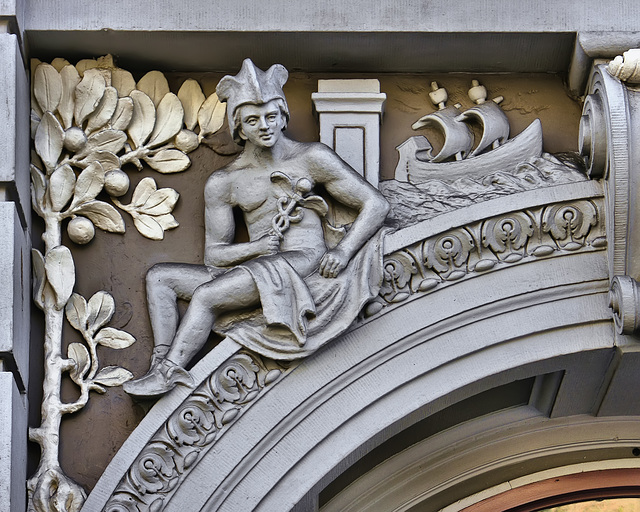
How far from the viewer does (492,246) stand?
389 cm

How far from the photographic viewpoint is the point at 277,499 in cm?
368

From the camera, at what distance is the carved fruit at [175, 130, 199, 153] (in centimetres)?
405

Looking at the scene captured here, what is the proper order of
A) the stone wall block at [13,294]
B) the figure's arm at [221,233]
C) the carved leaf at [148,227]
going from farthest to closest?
the carved leaf at [148,227] → the figure's arm at [221,233] → the stone wall block at [13,294]

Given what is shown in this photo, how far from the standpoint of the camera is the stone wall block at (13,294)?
11.7 feet

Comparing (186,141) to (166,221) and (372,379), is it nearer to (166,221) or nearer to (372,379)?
(166,221)

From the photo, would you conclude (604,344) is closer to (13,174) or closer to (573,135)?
(573,135)

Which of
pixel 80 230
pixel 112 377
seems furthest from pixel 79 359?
pixel 80 230

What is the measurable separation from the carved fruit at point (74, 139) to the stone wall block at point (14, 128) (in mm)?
122

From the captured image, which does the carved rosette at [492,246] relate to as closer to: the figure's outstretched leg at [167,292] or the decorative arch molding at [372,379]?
the decorative arch molding at [372,379]

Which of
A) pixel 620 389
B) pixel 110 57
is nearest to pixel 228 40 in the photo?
pixel 110 57

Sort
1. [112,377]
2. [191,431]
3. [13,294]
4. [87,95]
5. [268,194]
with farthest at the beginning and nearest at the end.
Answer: [87,95], [268,194], [112,377], [191,431], [13,294]

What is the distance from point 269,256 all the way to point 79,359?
2.11 ft

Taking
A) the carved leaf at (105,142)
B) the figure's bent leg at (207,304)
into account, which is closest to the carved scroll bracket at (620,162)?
the figure's bent leg at (207,304)

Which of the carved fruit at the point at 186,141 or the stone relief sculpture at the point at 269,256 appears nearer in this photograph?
the stone relief sculpture at the point at 269,256
